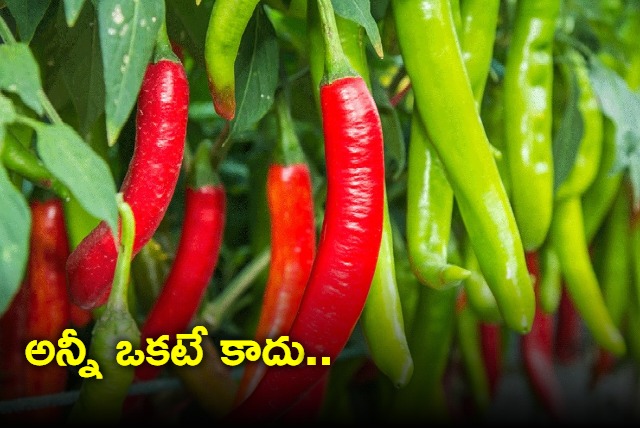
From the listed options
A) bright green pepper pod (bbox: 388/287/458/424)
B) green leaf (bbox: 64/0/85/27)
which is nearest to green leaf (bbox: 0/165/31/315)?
green leaf (bbox: 64/0/85/27)

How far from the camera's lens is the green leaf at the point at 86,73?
760 millimetres

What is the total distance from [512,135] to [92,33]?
1.79 feet

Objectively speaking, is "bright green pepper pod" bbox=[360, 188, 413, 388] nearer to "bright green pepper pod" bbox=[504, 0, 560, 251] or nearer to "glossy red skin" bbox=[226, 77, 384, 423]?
"glossy red skin" bbox=[226, 77, 384, 423]

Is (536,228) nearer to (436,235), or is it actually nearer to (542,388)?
(436,235)

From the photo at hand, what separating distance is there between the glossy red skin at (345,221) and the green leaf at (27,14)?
0.27 metres

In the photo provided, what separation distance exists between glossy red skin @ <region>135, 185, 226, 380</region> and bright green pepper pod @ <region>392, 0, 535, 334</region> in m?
0.29

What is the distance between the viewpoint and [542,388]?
1496 millimetres

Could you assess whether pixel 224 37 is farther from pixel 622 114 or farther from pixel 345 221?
pixel 622 114

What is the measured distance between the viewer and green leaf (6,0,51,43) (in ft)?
2.35

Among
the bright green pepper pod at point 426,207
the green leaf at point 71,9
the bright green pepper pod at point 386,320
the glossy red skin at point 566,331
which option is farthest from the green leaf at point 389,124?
the glossy red skin at point 566,331

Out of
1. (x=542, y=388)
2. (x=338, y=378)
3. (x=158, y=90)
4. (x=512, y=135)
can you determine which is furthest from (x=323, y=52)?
(x=542, y=388)

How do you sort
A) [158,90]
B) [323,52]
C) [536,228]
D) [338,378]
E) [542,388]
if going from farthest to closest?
[542,388]
[338,378]
[536,228]
[323,52]
[158,90]

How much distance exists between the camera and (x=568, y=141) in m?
1.13

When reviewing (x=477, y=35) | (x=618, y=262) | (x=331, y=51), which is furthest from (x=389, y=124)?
(x=618, y=262)
